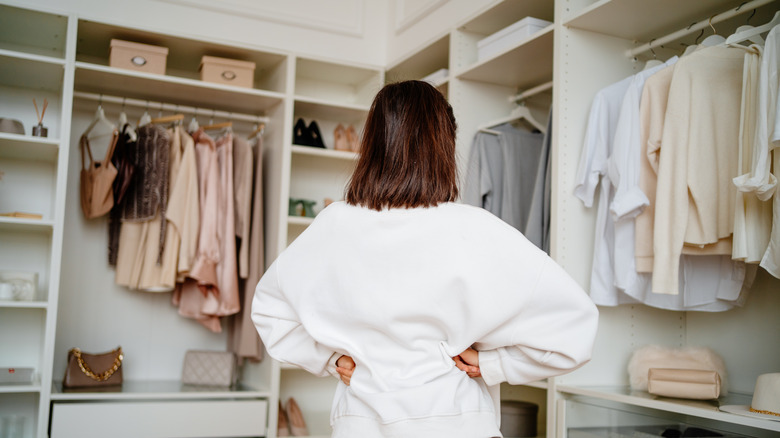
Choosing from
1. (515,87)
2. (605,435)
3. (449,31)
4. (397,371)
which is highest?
(449,31)

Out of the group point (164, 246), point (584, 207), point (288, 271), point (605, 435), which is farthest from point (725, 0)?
point (164, 246)

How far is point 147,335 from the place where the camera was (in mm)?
3820

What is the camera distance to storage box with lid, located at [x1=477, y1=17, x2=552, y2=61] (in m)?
2.85

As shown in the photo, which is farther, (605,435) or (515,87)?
(515,87)

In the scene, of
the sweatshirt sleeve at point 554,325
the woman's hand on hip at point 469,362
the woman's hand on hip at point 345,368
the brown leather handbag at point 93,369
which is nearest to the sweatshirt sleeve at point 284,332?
the woman's hand on hip at point 345,368

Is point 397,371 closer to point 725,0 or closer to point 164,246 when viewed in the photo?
point 725,0

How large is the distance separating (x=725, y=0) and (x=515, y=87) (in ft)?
4.07

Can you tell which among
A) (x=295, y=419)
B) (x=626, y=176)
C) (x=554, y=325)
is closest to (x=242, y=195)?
(x=295, y=419)

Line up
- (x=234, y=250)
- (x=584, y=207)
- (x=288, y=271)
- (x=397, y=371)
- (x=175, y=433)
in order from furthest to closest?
(x=234, y=250) → (x=175, y=433) → (x=584, y=207) → (x=288, y=271) → (x=397, y=371)

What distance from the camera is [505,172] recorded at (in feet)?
10.3

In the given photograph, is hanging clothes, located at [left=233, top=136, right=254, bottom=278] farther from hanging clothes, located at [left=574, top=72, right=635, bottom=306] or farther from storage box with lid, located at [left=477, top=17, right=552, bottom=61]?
hanging clothes, located at [left=574, top=72, right=635, bottom=306]

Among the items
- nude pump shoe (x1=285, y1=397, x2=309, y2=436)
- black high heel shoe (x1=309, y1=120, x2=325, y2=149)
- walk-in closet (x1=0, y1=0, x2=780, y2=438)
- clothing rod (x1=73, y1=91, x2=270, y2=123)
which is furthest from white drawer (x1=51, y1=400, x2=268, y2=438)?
clothing rod (x1=73, y1=91, x2=270, y2=123)

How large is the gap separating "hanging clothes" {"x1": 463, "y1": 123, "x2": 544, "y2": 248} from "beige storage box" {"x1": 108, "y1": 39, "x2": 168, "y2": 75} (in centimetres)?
159

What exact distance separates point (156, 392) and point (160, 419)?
0.12m
